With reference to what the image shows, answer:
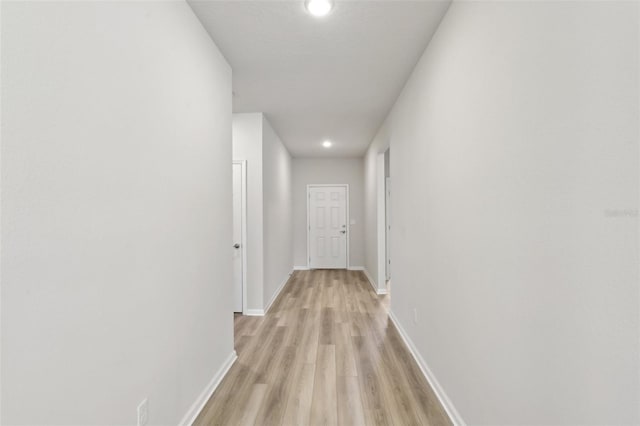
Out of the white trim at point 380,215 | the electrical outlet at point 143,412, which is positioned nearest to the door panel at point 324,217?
the white trim at point 380,215

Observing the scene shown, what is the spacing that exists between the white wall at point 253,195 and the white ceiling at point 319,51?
0.21 meters

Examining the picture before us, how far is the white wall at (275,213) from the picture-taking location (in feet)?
12.4

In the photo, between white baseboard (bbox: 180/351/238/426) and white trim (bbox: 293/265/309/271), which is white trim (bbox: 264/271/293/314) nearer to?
white trim (bbox: 293/265/309/271)

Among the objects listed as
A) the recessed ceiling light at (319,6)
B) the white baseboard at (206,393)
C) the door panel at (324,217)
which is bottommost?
the white baseboard at (206,393)

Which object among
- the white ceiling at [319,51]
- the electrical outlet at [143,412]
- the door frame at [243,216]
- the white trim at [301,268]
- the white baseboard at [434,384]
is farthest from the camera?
the white trim at [301,268]

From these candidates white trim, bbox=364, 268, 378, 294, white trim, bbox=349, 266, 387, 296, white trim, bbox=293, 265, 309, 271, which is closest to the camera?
white trim, bbox=349, 266, 387, 296

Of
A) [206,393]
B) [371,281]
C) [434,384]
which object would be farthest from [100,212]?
[371,281]

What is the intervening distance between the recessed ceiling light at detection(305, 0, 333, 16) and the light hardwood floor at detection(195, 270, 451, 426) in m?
2.47

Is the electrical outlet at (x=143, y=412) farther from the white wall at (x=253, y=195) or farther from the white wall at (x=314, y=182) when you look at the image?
the white wall at (x=314, y=182)

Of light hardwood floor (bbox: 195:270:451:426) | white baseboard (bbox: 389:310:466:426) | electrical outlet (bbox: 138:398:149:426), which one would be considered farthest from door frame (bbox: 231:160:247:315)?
electrical outlet (bbox: 138:398:149:426)

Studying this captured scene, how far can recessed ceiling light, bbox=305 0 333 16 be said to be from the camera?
168 cm

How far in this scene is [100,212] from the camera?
1.06 m

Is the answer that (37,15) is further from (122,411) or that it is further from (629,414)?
(629,414)

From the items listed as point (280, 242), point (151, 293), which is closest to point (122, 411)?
point (151, 293)
